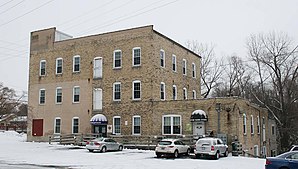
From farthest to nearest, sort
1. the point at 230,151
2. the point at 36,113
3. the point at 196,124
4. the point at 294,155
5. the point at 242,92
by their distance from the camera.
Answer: the point at 242,92
the point at 36,113
the point at 196,124
the point at 230,151
the point at 294,155

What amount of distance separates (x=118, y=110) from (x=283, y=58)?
26.9 meters

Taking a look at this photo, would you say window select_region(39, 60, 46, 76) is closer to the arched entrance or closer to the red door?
the red door

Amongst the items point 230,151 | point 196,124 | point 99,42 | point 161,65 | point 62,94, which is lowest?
point 230,151

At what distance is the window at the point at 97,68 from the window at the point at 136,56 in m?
4.71

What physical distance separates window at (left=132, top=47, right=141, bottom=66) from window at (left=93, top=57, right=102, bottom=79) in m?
4.71

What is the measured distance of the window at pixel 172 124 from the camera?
3421 centimetres

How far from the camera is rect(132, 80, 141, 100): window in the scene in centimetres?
3716

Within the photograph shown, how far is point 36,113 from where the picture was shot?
148 ft

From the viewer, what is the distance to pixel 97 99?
4012 cm

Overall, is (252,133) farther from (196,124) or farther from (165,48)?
(165,48)

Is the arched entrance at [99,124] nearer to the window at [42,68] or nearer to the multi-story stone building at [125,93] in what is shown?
the multi-story stone building at [125,93]

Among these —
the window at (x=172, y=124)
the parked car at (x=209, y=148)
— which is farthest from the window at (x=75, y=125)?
the parked car at (x=209, y=148)

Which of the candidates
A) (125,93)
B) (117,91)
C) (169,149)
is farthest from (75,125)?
(169,149)

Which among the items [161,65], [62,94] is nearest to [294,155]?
[161,65]
